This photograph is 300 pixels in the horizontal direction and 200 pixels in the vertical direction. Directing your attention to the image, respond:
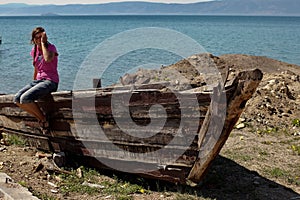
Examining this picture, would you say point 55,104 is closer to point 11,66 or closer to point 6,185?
point 6,185

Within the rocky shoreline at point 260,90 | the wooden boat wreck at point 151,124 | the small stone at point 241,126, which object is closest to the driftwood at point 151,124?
the wooden boat wreck at point 151,124

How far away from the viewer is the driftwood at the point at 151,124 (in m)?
4.92

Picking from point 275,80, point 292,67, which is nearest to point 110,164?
point 275,80

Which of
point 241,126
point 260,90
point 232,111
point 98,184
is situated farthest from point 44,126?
point 260,90

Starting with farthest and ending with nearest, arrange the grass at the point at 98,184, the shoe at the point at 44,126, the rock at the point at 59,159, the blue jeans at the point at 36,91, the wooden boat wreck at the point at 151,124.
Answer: the shoe at the point at 44,126 → the rock at the point at 59,159 → the blue jeans at the point at 36,91 → the grass at the point at 98,184 → the wooden boat wreck at the point at 151,124

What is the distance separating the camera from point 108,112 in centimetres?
577

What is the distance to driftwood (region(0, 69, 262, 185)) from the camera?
492cm

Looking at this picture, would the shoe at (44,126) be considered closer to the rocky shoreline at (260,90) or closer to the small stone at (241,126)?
the rocky shoreline at (260,90)

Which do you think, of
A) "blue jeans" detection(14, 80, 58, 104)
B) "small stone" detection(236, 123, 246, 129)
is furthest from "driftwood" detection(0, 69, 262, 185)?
"small stone" detection(236, 123, 246, 129)

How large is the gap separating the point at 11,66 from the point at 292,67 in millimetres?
16495

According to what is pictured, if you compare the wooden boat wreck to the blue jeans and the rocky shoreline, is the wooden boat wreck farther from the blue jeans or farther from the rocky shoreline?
the rocky shoreline

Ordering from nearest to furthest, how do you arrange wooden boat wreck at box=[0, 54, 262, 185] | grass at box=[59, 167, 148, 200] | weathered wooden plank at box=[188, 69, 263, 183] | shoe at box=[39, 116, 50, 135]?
weathered wooden plank at box=[188, 69, 263, 183] < wooden boat wreck at box=[0, 54, 262, 185] < grass at box=[59, 167, 148, 200] < shoe at box=[39, 116, 50, 135]

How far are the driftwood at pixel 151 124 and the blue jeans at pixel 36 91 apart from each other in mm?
141

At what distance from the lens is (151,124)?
5.50 metres
